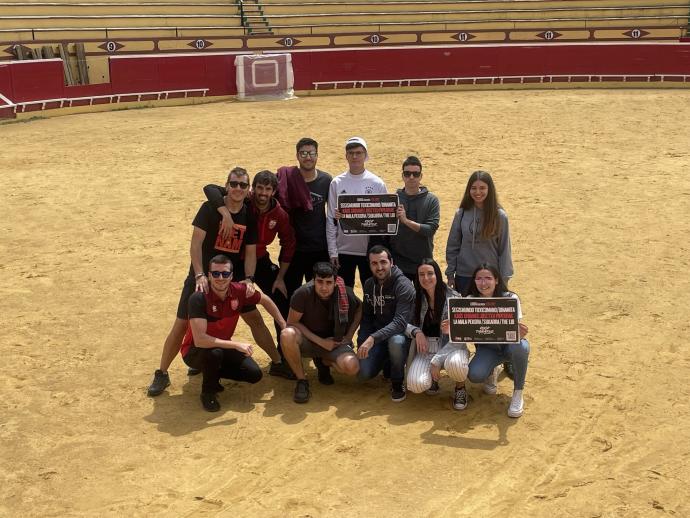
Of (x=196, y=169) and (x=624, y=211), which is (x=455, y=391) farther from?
(x=196, y=169)

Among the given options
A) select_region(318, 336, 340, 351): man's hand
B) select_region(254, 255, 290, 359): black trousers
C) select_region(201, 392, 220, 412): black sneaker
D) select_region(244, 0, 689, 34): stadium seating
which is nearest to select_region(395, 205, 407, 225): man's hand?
select_region(318, 336, 340, 351): man's hand

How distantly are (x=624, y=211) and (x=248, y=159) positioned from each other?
6489mm

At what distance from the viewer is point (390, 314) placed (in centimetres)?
693

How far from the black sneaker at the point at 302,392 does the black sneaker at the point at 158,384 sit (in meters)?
1.06

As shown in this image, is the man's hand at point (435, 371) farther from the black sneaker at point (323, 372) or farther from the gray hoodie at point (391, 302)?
the black sneaker at point (323, 372)

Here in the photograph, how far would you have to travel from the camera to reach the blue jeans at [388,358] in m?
6.75

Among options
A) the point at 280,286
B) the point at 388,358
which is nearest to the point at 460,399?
the point at 388,358

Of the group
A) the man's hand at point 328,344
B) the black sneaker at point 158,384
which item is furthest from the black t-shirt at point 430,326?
the black sneaker at point 158,384

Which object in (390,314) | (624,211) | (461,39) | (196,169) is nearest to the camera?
(390,314)

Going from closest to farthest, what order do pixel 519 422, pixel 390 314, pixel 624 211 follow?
pixel 519 422, pixel 390 314, pixel 624 211

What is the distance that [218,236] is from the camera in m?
6.93

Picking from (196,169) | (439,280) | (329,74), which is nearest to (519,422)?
(439,280)

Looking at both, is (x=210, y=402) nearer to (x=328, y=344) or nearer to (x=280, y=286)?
(x=328, y=344)

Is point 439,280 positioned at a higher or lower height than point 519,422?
higher
